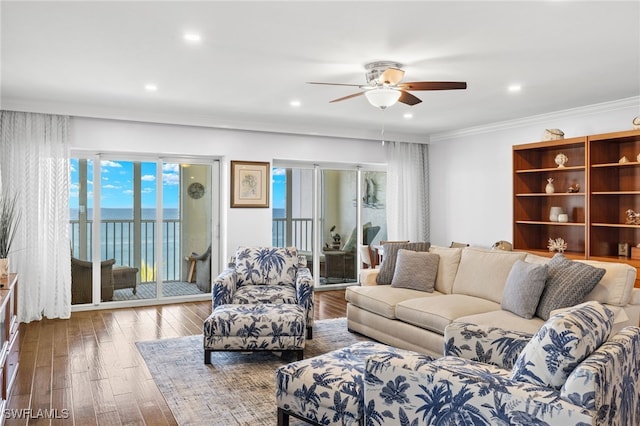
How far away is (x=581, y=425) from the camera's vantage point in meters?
1.66

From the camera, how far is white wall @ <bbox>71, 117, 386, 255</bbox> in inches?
226

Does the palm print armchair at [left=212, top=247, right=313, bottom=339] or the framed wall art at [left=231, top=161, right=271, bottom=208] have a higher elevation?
the framed wall art at [left=231, top=161, right=271, bottom=208]

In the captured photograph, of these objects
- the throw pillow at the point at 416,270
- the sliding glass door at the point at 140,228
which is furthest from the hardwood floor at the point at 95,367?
the throw pillow at the point at 416,270

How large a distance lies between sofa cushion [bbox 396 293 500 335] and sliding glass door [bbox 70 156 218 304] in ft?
11.1

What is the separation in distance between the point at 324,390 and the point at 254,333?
1.37 m

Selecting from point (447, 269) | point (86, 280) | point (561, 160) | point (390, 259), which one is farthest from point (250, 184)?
point (561, 160)

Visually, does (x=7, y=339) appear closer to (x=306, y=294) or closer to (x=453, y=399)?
(x=306, y=294)

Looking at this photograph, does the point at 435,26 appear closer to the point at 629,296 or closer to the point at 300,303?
the point at 629,296

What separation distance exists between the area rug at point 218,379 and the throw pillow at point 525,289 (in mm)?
1547

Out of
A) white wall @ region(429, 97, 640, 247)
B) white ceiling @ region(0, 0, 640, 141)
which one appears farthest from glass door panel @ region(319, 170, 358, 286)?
white ceiling @ region(0, 0, 640, 141)

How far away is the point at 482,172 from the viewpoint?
270 inches

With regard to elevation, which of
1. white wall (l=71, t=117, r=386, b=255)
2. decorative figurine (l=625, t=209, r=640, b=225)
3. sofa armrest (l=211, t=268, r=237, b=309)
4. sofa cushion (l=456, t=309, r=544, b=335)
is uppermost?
white wall (l=71, t=117, r=386, b=255)

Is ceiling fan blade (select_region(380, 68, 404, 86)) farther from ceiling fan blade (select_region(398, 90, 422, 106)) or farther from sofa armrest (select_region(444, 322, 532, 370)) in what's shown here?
sofa armrest (select_region(444, 322, 532, 370))

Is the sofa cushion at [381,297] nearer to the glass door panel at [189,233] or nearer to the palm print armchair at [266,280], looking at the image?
the palm print armchair at [266,280]
